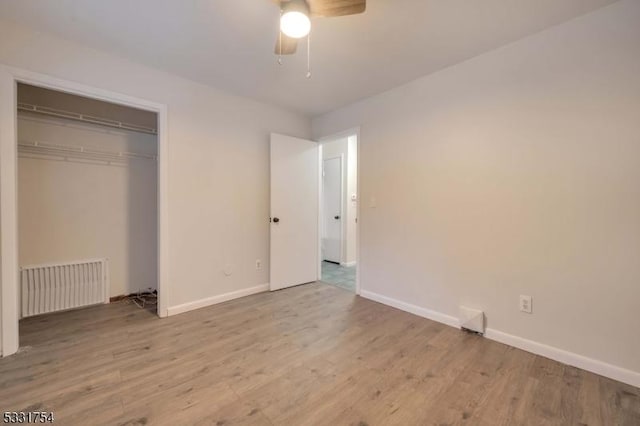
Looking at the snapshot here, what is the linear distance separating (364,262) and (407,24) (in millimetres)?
2426

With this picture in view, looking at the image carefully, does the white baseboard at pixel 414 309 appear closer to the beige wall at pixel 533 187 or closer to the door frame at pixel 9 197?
the beige wall at pixel 533 187

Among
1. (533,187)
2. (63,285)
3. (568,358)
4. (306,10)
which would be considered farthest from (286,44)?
(63,285)

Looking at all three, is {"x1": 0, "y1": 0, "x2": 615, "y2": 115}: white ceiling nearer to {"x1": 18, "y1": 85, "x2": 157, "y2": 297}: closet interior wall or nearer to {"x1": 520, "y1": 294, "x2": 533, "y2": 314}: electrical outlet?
{"x1": 18, "y1": 85, "x2": 157, "y2": 297}: closet interior wall

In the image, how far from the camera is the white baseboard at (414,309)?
101 inches

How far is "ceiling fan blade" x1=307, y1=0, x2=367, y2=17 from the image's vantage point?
1487 mm

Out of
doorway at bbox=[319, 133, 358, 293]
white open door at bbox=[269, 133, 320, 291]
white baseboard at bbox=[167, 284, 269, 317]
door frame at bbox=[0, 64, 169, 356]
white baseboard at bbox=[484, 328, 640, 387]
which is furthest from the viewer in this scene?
doorway at bbox=[319, 133, 358, 293]

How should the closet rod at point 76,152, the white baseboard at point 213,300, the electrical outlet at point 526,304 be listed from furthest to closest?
the white baseboard at point 213,300, the closet rod at point 76,152, the electrical outlet at point 526,304

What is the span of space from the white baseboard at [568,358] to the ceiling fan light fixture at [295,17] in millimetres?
2705

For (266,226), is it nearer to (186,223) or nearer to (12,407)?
(186,223)

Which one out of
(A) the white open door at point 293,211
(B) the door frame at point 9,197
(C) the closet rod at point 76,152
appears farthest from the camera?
(A) the white open door at point 293,211

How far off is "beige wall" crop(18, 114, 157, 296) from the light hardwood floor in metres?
0.74

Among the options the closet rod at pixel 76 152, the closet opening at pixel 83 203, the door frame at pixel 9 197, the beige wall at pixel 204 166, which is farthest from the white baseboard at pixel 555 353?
the closet rod at pixel 76 152

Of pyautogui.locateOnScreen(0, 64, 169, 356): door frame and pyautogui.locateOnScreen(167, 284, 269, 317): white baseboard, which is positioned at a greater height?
pyautogui.locateOnScreen(0, 64, 169, 356): door frame

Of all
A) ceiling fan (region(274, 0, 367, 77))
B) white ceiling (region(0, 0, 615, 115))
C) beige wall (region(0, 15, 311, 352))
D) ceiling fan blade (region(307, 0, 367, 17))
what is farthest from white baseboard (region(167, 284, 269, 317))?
ceiling fan blade (region(307, 0, 367, 17))
